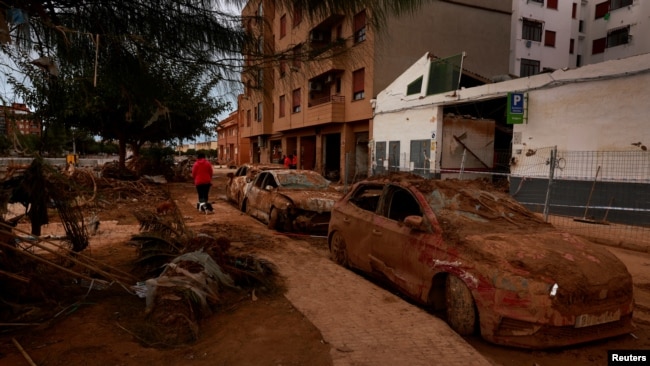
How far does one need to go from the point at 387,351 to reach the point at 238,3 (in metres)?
3.11

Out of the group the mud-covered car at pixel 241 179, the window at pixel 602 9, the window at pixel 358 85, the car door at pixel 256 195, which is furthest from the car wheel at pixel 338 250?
the window at pixel 602 9

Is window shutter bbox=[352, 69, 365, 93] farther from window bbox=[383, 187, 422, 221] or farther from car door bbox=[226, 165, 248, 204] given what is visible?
window bbox=[383, 187, 422, 221]

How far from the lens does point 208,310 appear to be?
397cm

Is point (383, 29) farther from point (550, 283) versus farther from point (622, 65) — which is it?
point (622, 65)

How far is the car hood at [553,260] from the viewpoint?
11.3 ft

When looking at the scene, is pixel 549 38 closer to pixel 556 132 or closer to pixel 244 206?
pixel 556 132

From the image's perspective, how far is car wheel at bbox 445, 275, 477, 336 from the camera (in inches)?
147

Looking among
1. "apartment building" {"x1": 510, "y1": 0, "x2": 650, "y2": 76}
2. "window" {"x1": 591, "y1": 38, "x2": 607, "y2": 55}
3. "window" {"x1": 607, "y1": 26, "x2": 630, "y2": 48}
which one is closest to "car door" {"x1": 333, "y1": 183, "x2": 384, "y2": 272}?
"apartment building" {"x1": 510, "y1": 0, "x2": 650, "y2": 76}

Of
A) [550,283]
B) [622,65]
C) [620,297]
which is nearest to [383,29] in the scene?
[550,283]

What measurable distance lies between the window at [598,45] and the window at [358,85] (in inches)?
1045

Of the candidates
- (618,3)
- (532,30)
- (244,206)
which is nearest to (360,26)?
(244,206)

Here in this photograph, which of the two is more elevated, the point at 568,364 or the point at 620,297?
the point at 620,297

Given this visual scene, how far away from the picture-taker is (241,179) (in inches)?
504

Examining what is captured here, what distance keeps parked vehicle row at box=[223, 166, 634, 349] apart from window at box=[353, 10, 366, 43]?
6.71ft
